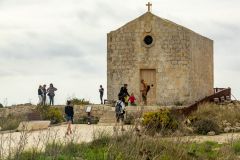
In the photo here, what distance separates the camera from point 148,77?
33.2 m

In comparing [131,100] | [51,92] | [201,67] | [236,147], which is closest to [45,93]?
[51,92]

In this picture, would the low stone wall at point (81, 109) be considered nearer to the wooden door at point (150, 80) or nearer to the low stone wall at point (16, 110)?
the low stone wall at point (16, 110)

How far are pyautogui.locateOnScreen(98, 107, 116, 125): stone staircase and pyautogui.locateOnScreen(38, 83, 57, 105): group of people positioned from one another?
603 cm

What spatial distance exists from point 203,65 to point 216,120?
9.88m

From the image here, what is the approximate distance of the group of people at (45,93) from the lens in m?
35.9

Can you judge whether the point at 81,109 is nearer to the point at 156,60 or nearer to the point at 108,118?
the point at 108,118

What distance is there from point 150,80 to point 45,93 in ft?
23.5

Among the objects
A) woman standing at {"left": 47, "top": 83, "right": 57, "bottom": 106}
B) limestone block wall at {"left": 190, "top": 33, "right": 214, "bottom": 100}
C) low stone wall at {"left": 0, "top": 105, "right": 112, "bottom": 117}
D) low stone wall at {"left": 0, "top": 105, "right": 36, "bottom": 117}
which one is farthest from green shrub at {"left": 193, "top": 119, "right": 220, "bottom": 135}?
woman standing at {"left": 47, "top": 83, "right": 57, "bottom": 106}

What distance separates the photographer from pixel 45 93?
36875 millimetres

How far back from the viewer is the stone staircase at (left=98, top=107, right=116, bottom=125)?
1145 inches

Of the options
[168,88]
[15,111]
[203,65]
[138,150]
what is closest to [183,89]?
[168,88]

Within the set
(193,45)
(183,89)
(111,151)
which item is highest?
(193,45)

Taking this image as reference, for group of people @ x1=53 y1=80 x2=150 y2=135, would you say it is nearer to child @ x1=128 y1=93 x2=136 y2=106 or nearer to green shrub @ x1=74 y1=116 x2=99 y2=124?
child @ x1=128 y1=93 x2=136 y2=106

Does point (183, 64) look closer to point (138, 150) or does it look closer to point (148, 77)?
point (148, 77)
